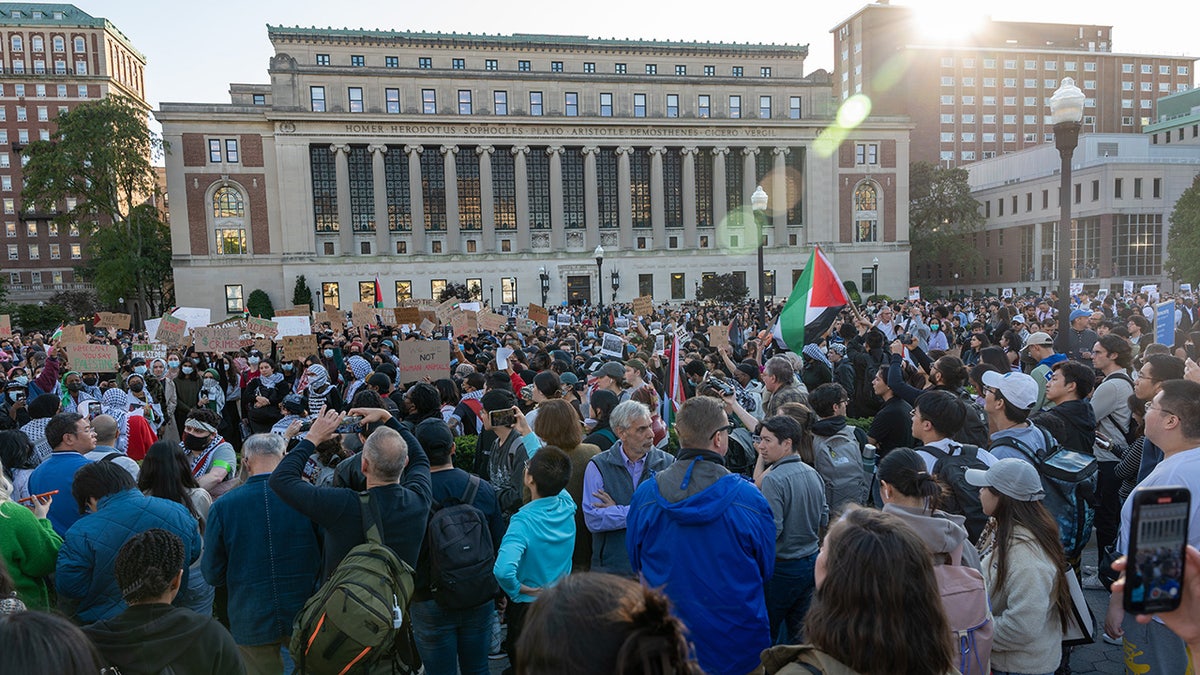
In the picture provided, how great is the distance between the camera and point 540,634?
1.79 metres

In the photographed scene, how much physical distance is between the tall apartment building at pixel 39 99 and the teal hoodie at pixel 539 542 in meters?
105

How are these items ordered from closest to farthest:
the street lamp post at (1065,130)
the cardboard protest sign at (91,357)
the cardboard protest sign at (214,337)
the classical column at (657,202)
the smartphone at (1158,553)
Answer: the smartphone at (1158,553) → the street lamp post at (1065,130) → the cardboard protest sign at (91,357) → the cardboard protest sign at (214,337) → the classical column at (657,202)

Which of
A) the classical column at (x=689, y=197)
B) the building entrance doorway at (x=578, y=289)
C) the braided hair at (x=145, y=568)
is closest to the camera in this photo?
the braided hair at (x=145, y=568)

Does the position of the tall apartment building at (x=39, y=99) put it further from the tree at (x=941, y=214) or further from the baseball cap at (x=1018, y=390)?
the baseball cap at (x=1018, y=390)

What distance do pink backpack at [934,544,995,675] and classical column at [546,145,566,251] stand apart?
209 feet

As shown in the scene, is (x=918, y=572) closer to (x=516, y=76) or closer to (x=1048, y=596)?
(x=1048, y=596)

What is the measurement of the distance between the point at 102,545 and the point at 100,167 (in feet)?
201

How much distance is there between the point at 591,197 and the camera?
66125 millimetres

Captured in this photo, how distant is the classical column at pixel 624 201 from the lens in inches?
2603

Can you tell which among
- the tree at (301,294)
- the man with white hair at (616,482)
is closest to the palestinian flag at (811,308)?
the man with white hair at (616,482)

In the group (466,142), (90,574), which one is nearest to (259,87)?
(466,142)

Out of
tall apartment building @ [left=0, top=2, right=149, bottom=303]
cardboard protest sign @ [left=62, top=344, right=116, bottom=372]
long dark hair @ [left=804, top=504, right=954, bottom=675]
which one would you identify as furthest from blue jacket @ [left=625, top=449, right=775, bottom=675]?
tall apartment building @ [left=0, top=2, right=149, bottom=303]

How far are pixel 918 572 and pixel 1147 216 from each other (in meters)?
78.0

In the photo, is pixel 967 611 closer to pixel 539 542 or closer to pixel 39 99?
pixel 539 542
